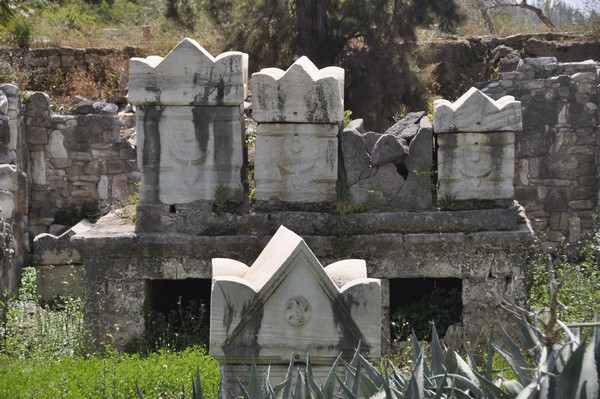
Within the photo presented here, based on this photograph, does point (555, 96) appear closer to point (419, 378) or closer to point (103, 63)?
point (103, 63)

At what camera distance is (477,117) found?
303 inches

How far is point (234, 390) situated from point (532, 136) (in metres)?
7.40

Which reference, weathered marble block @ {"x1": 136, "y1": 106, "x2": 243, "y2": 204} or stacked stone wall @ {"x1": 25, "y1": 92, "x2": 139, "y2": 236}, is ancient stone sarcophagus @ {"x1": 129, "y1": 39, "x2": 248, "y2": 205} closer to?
weathered marble block @ {"x1": 136, "y1": 106, "x2": 243, "y2": 204}

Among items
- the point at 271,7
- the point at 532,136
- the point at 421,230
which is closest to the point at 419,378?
the point at 421,230

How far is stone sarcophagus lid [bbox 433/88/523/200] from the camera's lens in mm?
7695

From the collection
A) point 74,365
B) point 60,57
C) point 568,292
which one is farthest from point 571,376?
point 60,57

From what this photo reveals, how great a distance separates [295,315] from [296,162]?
288 centimetres

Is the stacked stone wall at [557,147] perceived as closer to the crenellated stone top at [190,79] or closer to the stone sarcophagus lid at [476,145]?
the stone sarcophagus lid at [476,145]

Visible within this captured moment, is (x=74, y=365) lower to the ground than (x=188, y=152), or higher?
lower

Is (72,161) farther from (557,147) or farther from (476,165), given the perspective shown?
(476,165)

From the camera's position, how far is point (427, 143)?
311 inches

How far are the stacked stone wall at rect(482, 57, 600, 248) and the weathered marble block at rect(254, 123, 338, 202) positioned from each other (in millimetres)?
4486

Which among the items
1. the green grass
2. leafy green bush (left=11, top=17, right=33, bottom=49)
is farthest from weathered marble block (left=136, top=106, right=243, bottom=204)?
leafy green bush (left=11, top=17, right=33, bottom=49)

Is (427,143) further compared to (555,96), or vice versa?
(555,96)
